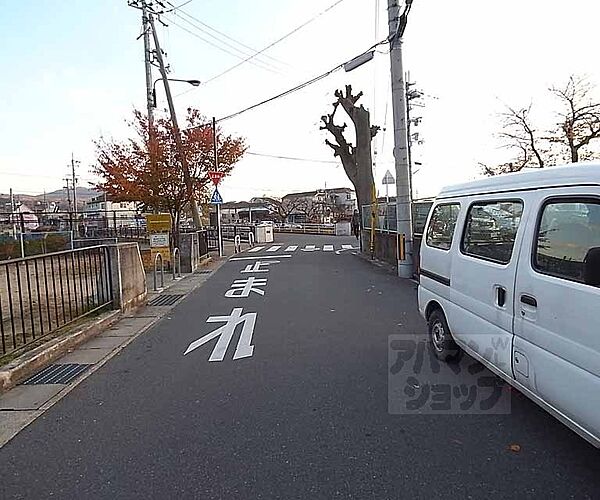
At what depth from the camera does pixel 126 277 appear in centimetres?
931

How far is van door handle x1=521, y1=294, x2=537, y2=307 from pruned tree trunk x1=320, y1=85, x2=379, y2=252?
56.3ft

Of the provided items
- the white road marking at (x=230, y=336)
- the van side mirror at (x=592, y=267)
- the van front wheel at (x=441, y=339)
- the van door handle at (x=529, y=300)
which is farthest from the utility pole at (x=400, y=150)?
the van side mirror at (x=592, y=267)

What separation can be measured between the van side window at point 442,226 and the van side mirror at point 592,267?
7.17 feet

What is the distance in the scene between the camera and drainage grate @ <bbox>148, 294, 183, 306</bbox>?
10.3m

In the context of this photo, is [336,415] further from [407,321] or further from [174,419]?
[407,321]

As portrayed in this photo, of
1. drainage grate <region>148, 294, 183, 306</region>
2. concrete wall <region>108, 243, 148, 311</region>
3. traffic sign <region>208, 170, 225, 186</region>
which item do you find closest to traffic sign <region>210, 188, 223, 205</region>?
traffic sign <region>208, 170, 225, 186</region>

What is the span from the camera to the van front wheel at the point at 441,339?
5.27m

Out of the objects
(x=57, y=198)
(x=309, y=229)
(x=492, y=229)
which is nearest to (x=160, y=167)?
(x=492, y=229)

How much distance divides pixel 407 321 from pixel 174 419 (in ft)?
14.2

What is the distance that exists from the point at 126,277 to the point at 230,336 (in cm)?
314

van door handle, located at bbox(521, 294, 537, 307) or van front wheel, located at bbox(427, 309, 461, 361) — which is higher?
van door handle, located at bbox(521, 294, 537, 307)

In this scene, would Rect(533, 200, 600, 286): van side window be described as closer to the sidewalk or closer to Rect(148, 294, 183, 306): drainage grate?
the sidewalk

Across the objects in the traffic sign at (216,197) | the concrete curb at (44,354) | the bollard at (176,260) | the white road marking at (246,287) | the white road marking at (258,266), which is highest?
the traffic sign at (216,197)

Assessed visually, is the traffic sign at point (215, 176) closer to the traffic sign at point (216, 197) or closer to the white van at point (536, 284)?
the traffic sign at point (216, 197)
